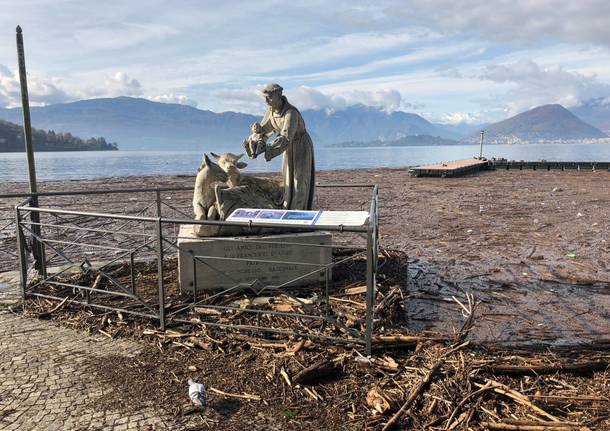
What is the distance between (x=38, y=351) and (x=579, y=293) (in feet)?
26.3

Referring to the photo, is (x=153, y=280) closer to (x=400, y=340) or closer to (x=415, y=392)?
(x=400, y=340)

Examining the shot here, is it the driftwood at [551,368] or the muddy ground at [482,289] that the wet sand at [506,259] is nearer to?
the muddy ground at [482,289]

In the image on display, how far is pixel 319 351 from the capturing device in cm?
500

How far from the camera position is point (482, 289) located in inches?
320

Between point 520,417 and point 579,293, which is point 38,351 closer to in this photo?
point 520,417

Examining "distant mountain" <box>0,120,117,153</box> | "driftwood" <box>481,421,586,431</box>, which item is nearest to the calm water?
"distant mountain" <box>0,120,117,153</box>

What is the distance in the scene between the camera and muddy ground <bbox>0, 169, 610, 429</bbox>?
411cm

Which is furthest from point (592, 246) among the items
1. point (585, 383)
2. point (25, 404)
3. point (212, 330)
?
point (25, 404)

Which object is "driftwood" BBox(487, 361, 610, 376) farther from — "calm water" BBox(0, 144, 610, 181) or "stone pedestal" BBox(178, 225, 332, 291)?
"calm water" BBox(0, 144, 610, 181)

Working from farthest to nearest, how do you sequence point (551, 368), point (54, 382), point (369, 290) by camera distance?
point (369, 290) < point (551, 368) < point (54, 382)

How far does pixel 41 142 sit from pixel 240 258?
591 ft

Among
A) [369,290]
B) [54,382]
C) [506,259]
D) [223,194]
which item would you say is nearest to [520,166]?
[506,259]

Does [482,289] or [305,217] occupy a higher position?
[305,217]

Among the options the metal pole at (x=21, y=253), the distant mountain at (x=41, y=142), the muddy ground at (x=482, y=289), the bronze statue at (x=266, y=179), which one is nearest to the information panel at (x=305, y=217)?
the bronze statue at (x=266, y=179)
